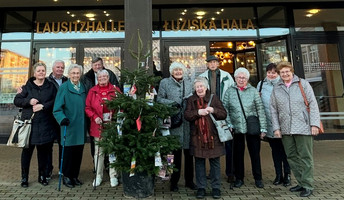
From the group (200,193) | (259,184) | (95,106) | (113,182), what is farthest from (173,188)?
(95,106)

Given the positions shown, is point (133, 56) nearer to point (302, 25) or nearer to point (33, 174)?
point (33, 174)

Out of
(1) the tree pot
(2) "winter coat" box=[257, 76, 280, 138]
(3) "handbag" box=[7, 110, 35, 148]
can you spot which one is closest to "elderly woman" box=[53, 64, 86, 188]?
(3) "handbag" box=[7, 110, 35, 148]

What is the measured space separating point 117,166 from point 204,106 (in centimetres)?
158

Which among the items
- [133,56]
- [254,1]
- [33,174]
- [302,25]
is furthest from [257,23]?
[33,174]

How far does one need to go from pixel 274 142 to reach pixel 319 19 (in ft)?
23.4

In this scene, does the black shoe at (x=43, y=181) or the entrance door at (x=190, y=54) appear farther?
the entrance door at (x=190, y=54)

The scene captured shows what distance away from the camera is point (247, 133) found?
4215mm

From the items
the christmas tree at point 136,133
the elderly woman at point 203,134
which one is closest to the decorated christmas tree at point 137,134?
the christmas tree at point 136,133

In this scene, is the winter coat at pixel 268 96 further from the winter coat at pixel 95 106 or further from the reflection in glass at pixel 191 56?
the reflection in glass at pixel 191 56

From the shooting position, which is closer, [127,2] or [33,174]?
[127,2]

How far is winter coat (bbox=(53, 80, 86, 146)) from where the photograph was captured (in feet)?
13.9

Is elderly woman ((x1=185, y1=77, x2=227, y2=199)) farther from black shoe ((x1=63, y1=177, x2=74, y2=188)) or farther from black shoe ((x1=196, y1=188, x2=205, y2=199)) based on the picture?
black shoe ((x1=63, y1=177, x2=74, y2=188))

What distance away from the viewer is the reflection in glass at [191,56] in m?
8.97

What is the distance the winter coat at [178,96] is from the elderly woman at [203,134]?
9.4 inches
